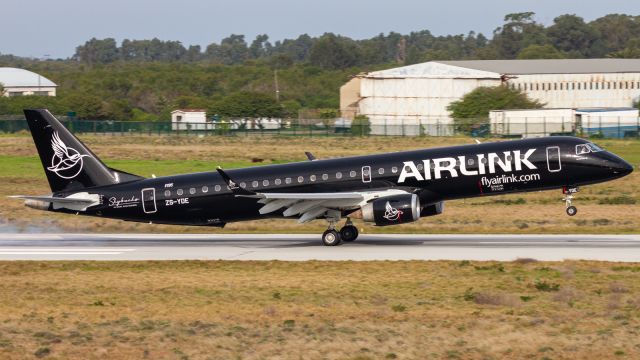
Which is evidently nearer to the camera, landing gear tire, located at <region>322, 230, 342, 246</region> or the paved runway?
the paved runway

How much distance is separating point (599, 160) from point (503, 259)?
22.5 feet

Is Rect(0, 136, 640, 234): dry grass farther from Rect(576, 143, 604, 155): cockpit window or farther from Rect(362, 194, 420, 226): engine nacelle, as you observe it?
Rect(362, 194, 420, 226): engine nacelle

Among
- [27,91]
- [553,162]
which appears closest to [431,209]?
[553,162]

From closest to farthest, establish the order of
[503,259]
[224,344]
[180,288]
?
1. [224,344]
2. [180,288]
3. [503,259]

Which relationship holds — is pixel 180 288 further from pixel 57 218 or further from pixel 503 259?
pixel 57 218

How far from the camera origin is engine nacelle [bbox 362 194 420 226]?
40.7 m

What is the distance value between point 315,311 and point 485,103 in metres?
102

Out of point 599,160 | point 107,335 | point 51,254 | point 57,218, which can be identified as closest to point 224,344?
point 107,335

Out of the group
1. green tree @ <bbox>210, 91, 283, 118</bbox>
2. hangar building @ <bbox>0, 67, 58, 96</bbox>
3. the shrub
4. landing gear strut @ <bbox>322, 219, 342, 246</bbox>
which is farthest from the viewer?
hangar building @ <bbox>0, 67, 58, 96</bbox>

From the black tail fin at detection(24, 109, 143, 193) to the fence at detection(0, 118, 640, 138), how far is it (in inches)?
2683

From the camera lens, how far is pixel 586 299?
30.5m

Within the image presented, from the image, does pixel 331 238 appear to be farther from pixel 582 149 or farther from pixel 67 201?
pixel 67 201

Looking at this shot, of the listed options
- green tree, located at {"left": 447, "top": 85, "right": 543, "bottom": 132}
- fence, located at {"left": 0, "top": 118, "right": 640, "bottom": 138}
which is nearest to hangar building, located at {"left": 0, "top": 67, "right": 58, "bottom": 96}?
fence, located at {"left": 0, "top": 118, "right": 640, "bottom": 138}

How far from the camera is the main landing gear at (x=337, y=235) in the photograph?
43719mm
